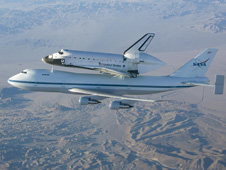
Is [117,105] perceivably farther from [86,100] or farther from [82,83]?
[82,83]

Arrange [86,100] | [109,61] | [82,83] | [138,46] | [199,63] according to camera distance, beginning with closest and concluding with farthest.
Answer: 1. [86,100]
2. [109,61]
3. [138,46]
4. [82,83]
5. [199,63]

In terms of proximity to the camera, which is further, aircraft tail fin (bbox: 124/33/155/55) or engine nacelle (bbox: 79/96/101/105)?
aircraft tail fin (bbox: 124/33/155/55)

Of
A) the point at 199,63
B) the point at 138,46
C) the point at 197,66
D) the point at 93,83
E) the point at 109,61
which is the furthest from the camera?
the point at 199,63

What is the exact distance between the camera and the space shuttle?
158 feet

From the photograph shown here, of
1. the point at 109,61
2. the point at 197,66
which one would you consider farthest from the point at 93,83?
the point at 197,66

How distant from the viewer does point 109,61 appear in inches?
1901

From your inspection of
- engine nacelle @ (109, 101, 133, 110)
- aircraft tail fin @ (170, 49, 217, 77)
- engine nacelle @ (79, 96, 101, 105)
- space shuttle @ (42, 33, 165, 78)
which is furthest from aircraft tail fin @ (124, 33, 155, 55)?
engine nacelle @ (79, 96, 101, 105)

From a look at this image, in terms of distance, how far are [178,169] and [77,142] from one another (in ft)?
241

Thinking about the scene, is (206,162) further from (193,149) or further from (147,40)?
(147,40)

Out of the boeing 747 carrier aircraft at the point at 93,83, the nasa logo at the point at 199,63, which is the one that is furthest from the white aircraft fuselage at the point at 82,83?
the nasa logo at the point at 199,63

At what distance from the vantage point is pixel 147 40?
50438 millimetres

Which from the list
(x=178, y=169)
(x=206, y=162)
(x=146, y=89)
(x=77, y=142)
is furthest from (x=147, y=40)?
(x=77, y=142)

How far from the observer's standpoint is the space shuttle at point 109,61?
48.3 meters

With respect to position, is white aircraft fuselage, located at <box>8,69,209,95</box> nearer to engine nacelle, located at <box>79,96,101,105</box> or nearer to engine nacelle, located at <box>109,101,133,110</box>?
engine nacelle, located at <box>79,96,101,105</box>
